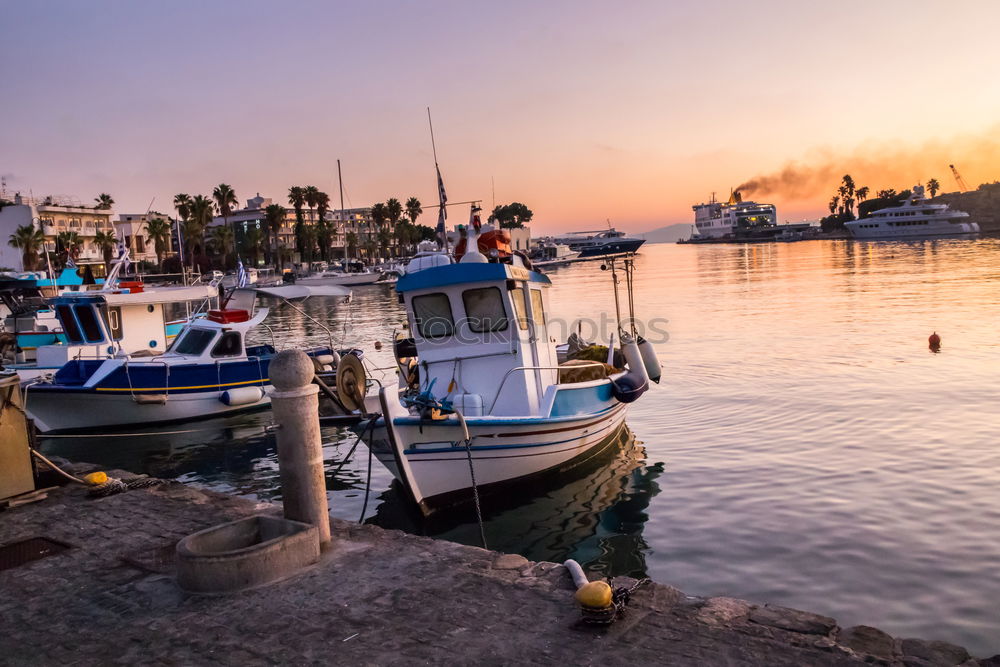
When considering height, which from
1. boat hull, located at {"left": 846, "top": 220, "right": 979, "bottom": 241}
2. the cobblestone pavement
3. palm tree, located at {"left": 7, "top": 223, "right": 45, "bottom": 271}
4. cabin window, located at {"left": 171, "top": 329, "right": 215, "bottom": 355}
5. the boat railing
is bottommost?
the cobblestone pavement

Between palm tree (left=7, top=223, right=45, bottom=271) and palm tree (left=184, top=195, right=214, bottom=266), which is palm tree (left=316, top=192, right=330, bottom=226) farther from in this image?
palm tree (left=7, top=223, right=45, bottom=271)

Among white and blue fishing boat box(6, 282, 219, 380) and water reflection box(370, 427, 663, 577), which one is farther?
white and blue fishing boat box(6, 282, 219, 380)

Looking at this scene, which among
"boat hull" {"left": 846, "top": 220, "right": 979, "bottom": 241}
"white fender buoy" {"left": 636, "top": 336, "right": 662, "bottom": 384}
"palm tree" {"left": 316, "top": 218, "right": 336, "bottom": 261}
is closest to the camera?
"white fender buoy" {"left": 636, "top": 336, "right": 662, "bottom": 384}

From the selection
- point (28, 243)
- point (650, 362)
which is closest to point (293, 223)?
point (28, 243)

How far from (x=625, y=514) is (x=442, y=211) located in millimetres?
Answer: 7364

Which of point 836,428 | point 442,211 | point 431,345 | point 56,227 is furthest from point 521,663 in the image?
point 56,227

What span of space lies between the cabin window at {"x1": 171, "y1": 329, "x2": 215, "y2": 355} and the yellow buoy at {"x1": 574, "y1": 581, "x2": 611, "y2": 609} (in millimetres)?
17345

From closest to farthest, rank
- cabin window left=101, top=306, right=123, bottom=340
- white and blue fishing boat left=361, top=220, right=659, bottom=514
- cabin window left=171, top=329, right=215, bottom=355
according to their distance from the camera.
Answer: white and blue fishing boat left=361, top=220, right=659, bottom=514 < cabin window left=171, top=329, right=215, bottom=355 < cabin window left=101, top=306, right=123, bottom=340

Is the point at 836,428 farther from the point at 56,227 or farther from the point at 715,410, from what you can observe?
the point at 56,227

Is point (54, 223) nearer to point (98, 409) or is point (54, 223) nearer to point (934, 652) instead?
point (98, 409)

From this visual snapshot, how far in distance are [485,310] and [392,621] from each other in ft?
25.2

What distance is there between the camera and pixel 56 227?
86.4m

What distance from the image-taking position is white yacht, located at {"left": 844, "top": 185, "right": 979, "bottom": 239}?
14912cm

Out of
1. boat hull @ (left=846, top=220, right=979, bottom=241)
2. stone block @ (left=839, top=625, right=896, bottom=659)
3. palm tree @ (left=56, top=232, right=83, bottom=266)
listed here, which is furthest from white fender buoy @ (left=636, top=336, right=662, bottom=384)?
boat hull @ (left=846, top=220, right=979, bottom=241)
